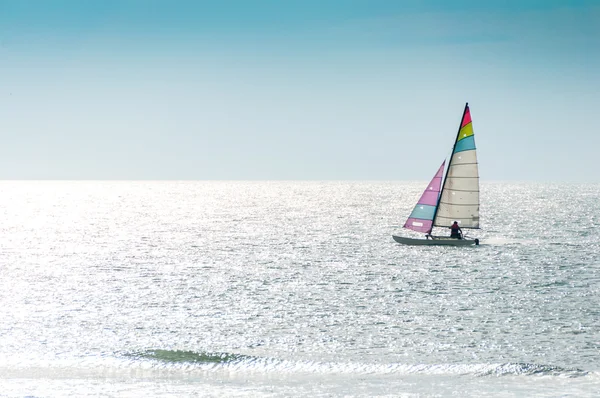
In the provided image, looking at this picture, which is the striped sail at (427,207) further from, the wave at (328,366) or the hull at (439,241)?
the wave at (328,366)

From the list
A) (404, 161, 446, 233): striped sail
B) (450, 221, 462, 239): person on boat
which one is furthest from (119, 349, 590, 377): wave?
(450, 221, 462, 239): person on boat

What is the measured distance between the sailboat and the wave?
1894 inches

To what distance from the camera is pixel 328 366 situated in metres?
32.8

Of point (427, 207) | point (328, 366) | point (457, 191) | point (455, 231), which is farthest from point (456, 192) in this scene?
point (328, 366)

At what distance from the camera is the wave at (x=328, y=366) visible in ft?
103

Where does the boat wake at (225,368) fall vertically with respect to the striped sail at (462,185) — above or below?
below

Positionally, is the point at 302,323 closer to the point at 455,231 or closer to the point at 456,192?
the point at 456,192

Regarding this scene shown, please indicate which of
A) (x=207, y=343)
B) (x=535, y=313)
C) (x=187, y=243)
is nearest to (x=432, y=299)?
(x=535, y=313)

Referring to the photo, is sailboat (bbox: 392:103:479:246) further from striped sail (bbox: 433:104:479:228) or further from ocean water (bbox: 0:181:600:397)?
ocean water (bbox: 0:181:600:397)

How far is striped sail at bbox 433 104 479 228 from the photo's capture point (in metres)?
79.6

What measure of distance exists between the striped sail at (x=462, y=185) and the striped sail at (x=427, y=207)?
0.65 m

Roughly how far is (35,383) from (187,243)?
236ft

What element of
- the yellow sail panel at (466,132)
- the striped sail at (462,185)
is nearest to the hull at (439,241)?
the striped sail at (462,185)

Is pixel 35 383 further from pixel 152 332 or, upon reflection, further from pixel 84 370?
pixel 152 332
